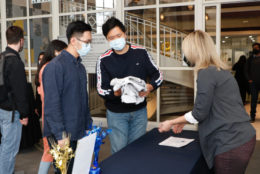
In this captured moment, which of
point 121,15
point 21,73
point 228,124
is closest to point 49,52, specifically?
point 21,73

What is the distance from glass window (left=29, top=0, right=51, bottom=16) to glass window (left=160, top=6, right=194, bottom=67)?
2.53 m

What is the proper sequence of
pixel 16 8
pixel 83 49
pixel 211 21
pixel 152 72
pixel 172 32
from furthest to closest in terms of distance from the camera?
pixel 16 8 → pixel 172 32 → pixel 211 21 → pixel 152 72 → pixel 83 49

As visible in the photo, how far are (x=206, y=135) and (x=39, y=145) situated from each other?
3400 millimetres

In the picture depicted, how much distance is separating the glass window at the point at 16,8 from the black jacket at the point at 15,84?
410cm

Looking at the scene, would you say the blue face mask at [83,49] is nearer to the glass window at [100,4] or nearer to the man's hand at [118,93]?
the man's hand at [118,93]

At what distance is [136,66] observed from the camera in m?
2.53

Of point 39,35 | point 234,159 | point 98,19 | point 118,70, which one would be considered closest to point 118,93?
point 118,70

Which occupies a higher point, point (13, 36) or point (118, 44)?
point (13, 36)

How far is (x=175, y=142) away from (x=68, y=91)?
0.89 meters

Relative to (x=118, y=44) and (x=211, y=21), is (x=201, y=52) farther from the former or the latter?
(x=211, y=21)

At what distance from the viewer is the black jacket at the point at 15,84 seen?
2564 mm

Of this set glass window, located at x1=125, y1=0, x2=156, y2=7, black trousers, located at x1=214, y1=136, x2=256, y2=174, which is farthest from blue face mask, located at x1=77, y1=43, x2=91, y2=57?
glass window, located at x1=125, y1=0, x2=156, y2=7

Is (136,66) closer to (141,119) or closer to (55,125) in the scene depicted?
(141,119)

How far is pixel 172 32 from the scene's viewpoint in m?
5.05
